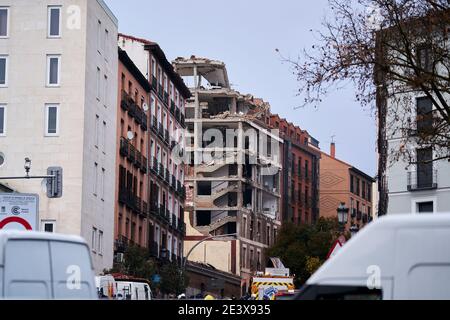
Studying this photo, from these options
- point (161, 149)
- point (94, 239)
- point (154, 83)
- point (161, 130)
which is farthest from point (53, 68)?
point (161, 149)

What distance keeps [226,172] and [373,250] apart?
111m

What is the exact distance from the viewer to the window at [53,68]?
67.4 metres

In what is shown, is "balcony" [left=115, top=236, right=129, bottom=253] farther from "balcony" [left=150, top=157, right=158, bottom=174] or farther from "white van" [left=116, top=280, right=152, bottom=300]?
"white van" [left=116, top=280, right=152, bottom=300]

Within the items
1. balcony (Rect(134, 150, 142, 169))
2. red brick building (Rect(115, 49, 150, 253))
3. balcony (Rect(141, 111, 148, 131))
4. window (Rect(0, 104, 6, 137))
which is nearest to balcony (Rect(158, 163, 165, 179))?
red brick building (Rect(115, 49, 150, 253))

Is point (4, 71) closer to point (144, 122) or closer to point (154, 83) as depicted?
point (144, 122)

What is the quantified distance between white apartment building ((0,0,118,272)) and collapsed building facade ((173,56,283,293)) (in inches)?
1683

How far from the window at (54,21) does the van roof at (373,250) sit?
6306cm

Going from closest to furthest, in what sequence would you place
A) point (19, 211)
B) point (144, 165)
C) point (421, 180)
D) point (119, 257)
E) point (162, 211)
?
point (19, 211) → point (421, 180) → point (119, 257) → point (144, 165) → point (162, 211)

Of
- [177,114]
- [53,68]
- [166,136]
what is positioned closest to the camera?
[53,68]

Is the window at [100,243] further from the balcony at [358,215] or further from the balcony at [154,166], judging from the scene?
the balcony at [358,215]

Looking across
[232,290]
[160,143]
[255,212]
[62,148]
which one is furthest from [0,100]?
[255,212]

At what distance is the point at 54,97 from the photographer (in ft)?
221

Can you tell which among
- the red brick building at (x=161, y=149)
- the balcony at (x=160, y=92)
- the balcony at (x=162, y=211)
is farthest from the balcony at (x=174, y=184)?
the balcony at (x=160, y=92)
